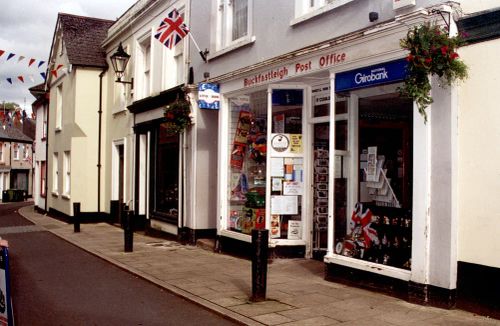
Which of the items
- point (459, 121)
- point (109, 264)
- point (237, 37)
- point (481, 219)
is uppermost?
point (237, 37)

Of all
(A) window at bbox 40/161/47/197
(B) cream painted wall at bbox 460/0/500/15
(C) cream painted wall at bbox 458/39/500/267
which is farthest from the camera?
(A) window at bbox 40/161/47/197

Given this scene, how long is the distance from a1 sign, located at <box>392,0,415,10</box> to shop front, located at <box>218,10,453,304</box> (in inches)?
15.8

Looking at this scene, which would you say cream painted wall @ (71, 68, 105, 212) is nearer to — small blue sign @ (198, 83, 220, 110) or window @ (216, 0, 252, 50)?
window @ (216, 0, 252, 50)

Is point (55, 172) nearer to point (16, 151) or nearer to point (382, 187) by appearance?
point (382, 187)

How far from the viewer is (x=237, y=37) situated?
1111 cm

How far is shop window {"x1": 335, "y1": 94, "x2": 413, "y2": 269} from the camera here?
742 centimetres

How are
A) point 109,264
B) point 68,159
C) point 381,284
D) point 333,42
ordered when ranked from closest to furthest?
1. point 381,284
2. point 333,42
3. point 109,264
4. point 68,159

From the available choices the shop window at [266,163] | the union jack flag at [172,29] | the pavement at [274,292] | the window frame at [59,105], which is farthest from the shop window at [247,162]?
the window frame at [59,105]

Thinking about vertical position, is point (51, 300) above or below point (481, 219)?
below

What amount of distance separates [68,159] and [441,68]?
17.7 m

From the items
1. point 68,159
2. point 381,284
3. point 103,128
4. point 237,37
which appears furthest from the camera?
point 68,159

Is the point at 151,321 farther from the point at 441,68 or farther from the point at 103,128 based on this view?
the point at 103,128

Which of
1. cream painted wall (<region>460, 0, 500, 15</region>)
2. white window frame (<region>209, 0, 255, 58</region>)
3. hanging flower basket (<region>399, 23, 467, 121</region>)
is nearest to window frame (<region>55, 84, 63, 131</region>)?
white window frame (<region>209, 0, 255, 58</region>)

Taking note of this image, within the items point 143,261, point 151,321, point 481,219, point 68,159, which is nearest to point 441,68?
point 481,219
